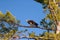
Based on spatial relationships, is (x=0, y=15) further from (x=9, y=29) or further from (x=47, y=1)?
(x=47, y=1)

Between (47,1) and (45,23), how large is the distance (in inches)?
40.9

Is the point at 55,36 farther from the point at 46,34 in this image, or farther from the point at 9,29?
the point at 9,29

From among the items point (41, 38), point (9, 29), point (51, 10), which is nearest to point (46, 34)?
point (41, 38)

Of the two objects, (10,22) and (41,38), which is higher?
(10,22)

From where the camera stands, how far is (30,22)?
9.40 m

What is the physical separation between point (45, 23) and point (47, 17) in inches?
29.1

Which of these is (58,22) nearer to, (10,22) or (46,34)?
(46,34)

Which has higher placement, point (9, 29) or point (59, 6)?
point (59, 6)

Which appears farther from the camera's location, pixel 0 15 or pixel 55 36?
pixel 0 15

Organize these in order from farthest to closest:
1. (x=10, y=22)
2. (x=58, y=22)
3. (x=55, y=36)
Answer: (x=10, y=22), (x=58, y=22), (x=55, y=36)

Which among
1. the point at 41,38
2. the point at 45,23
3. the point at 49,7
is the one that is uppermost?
the point at 49,7

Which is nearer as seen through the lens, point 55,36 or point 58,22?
point 55,36

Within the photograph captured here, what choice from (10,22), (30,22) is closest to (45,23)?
(30,22)

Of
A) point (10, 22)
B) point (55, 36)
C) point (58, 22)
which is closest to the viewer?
point (55, 36)
